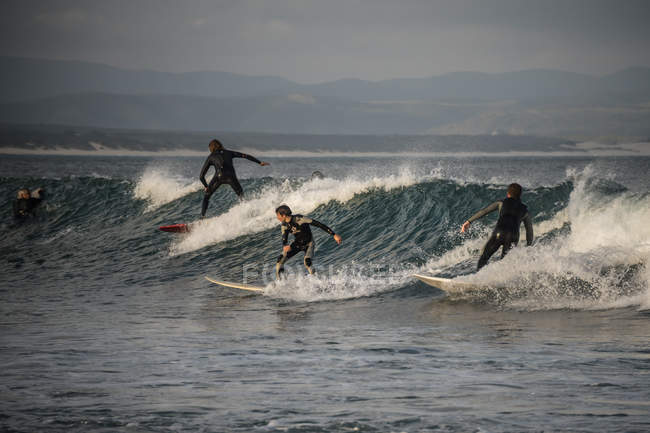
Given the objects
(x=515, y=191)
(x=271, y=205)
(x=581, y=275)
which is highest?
(x=515, y=191)

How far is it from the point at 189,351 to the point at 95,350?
1.03 metres

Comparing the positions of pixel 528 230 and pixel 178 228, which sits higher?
pixel 528 230

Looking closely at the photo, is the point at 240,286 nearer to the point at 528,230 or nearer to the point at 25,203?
the point at 528,230

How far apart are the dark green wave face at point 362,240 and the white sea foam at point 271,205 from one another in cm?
4

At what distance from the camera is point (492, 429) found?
5.43 m

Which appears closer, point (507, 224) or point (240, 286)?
point (507, 224)

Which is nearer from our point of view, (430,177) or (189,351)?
(189,351)

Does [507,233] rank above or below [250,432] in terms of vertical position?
above

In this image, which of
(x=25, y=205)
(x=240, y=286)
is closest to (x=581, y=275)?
(x=240, y=286)

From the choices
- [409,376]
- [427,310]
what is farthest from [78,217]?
[409,376]

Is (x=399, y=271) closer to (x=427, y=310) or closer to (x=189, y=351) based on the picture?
(x=427, y=310)

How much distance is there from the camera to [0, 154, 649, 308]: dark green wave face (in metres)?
10.9

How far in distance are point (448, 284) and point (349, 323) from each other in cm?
206

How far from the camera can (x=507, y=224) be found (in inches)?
431
